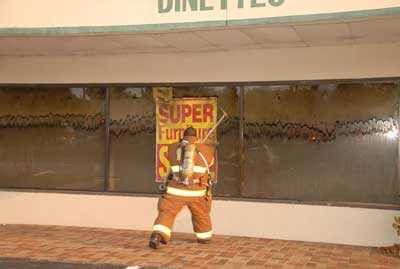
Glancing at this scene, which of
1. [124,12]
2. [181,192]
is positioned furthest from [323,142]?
[124,12]

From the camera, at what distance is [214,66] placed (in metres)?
10.2

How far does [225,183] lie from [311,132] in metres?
1.75

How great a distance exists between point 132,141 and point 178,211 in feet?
7.55

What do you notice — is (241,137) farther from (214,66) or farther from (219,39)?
(219,39)

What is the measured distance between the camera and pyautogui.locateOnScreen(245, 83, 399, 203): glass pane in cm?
943

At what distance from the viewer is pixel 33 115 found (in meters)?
11.3

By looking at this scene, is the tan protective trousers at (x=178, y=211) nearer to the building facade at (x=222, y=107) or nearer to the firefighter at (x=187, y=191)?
the firefighter at (x=187, y=191)

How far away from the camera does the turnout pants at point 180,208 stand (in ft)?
29.1

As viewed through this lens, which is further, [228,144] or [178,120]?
[178,120]

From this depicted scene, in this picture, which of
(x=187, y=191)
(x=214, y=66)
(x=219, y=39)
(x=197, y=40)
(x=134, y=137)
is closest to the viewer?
(x=187, y=191)

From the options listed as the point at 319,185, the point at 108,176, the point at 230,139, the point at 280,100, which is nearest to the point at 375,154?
the point at 319,185

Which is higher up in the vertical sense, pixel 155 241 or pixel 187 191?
pixel 187 191

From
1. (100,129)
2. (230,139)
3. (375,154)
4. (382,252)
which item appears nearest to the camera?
(382,252)

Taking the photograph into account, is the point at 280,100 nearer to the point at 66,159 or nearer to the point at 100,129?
the point at 100,129
